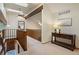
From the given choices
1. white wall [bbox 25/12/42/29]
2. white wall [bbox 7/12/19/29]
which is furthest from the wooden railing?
white wall [bbox 25/12/42/29]

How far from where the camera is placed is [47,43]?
1633 mm

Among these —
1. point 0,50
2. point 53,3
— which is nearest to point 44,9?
point 53,3

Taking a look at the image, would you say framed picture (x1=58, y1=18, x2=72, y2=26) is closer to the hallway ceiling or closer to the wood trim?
the wood trim

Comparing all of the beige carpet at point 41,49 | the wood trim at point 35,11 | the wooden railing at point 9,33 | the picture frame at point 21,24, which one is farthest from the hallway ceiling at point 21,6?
the beige carpet at point 41,49

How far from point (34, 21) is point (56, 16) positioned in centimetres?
33

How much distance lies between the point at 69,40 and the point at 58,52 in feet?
0.77

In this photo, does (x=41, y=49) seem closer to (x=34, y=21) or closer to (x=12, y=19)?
(x=34, y=21)

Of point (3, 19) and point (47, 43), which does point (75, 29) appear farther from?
point (3, 19)

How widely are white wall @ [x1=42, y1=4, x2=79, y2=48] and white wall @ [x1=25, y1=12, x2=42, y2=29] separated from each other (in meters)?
0.06

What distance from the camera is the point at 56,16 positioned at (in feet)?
5.33

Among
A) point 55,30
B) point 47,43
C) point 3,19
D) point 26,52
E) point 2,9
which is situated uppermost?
point 2,9

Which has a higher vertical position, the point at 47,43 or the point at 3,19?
the point at 3,19

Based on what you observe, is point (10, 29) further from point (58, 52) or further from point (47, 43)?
point (58, 52)

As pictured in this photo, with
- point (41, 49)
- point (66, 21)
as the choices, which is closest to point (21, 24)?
point (41, 49)
